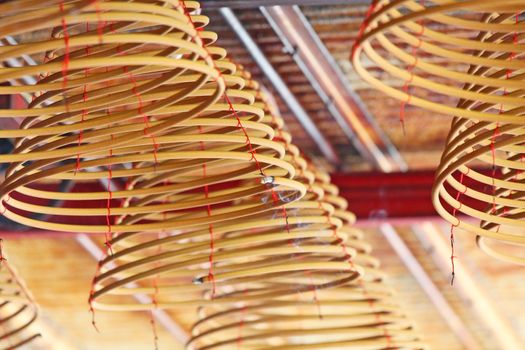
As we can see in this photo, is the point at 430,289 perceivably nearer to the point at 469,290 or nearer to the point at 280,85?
→ the point at 469,290

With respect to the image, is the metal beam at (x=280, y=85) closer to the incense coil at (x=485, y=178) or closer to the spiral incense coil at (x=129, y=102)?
the spiral incense coil at (x=129, y=102)

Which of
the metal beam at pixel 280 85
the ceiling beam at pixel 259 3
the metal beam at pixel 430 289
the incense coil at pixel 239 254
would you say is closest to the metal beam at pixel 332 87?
the metal beam at pixel 280 85

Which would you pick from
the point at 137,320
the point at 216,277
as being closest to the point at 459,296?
the point at 137,320

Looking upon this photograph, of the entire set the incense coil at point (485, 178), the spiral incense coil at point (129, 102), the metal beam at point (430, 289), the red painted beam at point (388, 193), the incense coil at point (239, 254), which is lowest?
the metal beam at point (430, 289)

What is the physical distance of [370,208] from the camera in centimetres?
611

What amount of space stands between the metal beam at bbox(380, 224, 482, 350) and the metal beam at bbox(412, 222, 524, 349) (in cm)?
12

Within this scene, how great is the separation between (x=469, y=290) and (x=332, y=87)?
190 cm

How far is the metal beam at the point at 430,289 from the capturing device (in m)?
6.97

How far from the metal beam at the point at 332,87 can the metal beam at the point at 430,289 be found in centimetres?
42

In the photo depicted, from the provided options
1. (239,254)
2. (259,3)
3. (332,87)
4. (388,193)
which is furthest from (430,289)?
(239,254)

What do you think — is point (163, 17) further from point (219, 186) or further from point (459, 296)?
point (459, 296)

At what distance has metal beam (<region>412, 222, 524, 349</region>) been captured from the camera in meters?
6.86

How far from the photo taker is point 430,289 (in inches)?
287

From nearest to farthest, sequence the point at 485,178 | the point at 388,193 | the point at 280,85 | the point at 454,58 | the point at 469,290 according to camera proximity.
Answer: the point at 454,58
the point at 485,178
the point at 280,85
the point at 388,193
the point at 469,290
